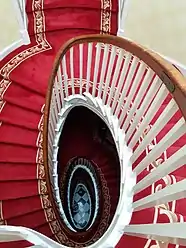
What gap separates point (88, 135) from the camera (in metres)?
4.75

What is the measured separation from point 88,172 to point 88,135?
15.8 inches

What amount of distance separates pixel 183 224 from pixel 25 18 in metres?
3.54

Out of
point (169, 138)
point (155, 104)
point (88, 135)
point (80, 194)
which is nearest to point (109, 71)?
point (155, 104)

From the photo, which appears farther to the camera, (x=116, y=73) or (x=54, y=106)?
(x=54, y=106)

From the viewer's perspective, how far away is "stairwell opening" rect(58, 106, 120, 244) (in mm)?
4570

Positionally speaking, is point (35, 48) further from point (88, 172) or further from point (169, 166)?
point (169, 166)

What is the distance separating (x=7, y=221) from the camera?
12.1ft

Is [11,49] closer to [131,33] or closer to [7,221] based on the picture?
[131,33]

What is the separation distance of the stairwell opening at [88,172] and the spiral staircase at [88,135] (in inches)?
0.4

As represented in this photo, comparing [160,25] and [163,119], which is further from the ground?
[160,25]

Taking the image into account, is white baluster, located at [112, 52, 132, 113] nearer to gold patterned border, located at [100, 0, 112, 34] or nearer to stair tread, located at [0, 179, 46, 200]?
stair tread, located at [0, 179, 46, 200]

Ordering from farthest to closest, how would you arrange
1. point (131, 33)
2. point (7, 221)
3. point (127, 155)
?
point (131, 33), point (7, 221), point (127, 155)

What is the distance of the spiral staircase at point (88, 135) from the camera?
6.24ft

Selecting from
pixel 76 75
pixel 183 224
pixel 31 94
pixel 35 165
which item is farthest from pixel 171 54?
pixel 183 224
